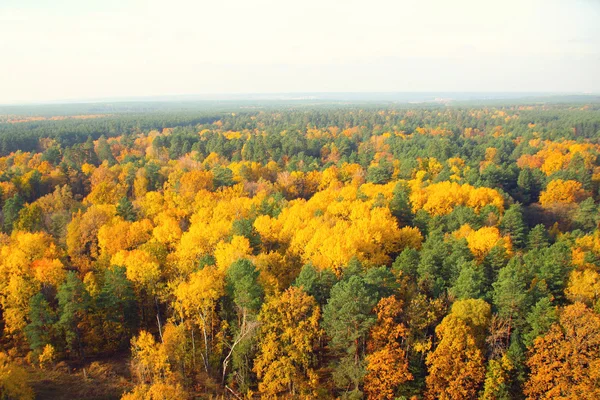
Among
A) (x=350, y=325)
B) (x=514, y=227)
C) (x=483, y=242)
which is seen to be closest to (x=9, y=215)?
(x=350, y=325)

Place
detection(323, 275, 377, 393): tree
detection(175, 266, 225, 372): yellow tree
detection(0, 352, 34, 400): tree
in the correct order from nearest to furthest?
detection(0, 352, 34, 400): tree → detection(323, 275, 377, 393): tree → detection(175, 266, 225, 372): yellow tree

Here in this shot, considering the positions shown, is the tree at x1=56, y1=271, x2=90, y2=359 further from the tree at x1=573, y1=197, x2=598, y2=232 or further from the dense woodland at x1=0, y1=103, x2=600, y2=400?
the tree at x1=573, y1=197, x2=598, y2=232

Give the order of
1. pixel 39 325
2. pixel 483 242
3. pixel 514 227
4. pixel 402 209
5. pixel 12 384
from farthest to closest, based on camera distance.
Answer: pixel 402 209
pixel 514 227
pixel 483 242
pixel 39 325
pixel 12 384

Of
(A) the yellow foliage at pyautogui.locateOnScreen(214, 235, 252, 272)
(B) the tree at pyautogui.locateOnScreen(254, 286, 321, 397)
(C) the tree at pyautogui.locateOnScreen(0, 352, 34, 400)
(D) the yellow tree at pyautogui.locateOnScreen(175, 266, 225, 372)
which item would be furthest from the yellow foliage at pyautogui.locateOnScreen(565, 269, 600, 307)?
(C) the tree at pyautogui.locateOnScreen(0, 352, 34, 400)

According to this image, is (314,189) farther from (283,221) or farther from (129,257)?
(129,257)

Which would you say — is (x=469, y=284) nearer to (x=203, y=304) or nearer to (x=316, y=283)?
(x=316, y=283)

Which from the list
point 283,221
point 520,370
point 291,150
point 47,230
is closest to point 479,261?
point 520,370
